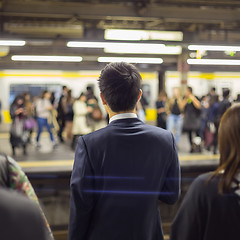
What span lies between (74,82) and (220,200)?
48.5ft

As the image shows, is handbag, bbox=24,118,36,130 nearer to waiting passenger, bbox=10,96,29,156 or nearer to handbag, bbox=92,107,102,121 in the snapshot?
waiting passenger, bbox=10,96,29,156

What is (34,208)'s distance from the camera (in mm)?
828

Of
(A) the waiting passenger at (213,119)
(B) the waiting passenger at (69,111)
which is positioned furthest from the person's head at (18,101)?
(A) the waiting passenger at (213,119)

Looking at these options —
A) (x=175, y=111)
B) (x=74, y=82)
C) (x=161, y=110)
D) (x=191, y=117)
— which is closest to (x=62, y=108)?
(x=161, y=110)

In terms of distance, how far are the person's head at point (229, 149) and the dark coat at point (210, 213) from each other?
0.03 metres

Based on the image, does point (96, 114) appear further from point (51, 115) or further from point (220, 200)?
point (220, 200)

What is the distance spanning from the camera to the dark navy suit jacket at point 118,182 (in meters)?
1.52

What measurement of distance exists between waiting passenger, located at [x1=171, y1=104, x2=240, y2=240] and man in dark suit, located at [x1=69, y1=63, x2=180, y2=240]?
357 millimetres

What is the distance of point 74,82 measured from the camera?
15.7 m

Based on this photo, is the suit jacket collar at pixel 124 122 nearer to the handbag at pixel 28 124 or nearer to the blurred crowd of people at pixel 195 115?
the blurred crowd of people at pixel 195 115

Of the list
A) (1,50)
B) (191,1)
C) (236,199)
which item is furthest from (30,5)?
(236,199)

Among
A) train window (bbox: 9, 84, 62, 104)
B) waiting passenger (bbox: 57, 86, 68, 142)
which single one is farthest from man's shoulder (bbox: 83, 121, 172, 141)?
train window (bbox: 9, 84, 62, 104)

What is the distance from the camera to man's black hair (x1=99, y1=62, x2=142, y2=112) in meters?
1.59

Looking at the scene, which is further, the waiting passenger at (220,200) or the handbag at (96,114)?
the handbag at (96,114)
